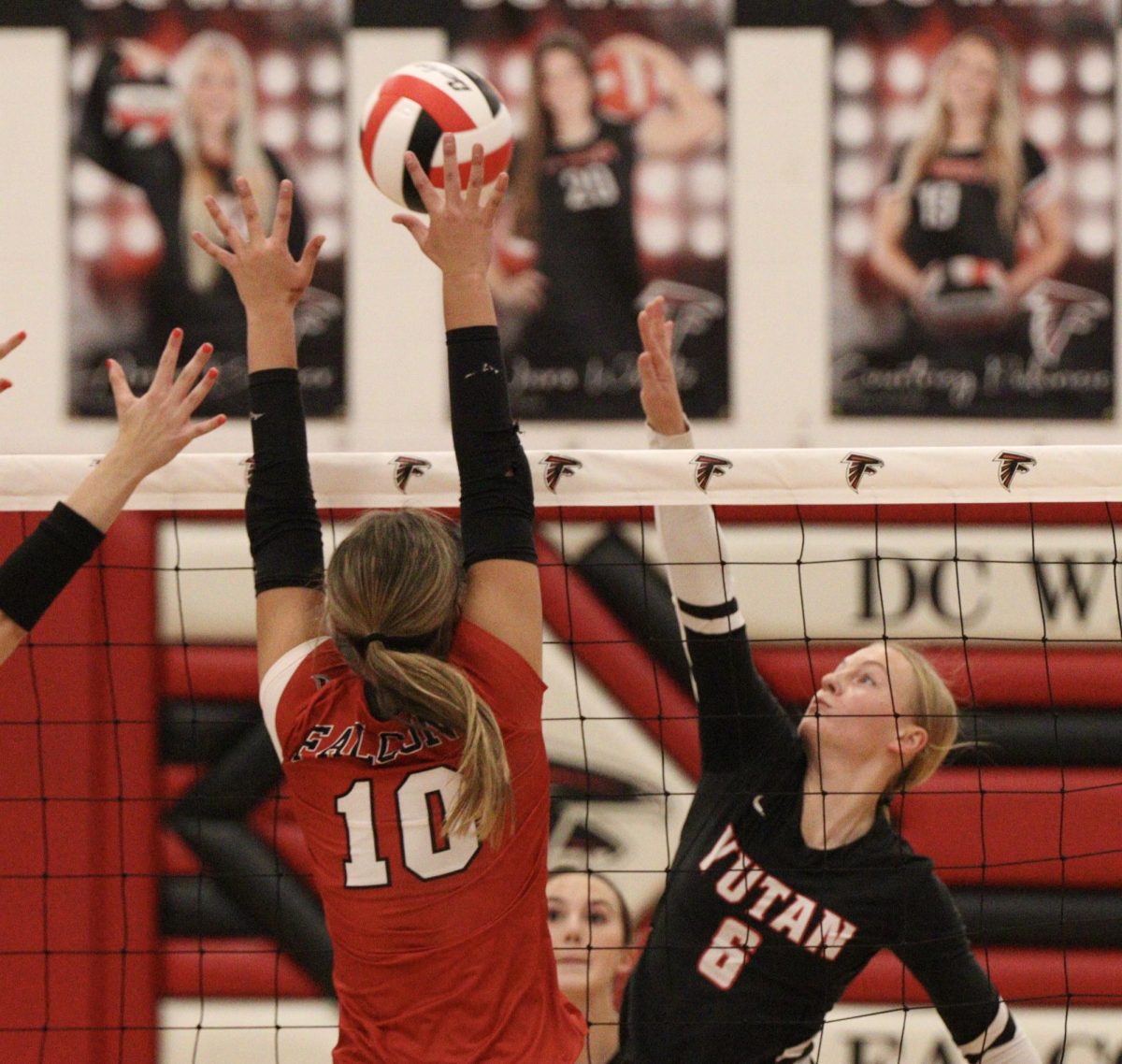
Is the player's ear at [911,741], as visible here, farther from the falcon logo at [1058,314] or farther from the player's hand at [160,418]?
the falcon logo at [1058,314]

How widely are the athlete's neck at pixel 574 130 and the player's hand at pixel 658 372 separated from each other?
3670 mm

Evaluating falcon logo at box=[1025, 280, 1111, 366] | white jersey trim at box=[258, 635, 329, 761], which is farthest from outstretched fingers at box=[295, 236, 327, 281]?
falcon logo at box=[1025, 280, 1111, 366]

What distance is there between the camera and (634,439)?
5992mm

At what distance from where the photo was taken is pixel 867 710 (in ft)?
9.34

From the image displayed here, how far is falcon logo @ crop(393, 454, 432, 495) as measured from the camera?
2547 millimetres

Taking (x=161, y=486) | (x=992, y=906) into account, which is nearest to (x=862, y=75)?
(x=992, y=906)

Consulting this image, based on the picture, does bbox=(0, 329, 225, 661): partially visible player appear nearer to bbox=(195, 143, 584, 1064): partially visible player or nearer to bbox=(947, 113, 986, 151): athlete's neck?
bbox=(195, 143, 584, 1064): partially visible player

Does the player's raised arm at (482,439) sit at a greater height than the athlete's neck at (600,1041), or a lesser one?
greater

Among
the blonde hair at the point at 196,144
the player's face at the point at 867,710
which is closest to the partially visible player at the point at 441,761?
the player's face at the point at 867,710

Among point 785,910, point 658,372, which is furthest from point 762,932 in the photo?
point 658,372

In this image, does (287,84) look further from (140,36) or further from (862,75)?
(862,75)

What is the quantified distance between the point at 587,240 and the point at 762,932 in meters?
3.93

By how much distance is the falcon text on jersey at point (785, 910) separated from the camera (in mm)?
2709

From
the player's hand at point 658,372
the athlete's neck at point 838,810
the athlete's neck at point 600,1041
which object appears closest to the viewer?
the player's hand at point 658,372
